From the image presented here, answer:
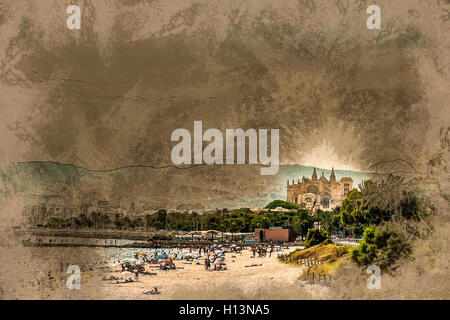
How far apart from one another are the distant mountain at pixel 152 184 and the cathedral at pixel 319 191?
0.81 metres

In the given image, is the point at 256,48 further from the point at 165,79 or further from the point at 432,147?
the point at 432,147

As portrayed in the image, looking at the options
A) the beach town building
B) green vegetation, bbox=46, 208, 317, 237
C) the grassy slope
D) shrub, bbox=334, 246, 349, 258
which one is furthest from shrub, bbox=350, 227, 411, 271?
the beach town building

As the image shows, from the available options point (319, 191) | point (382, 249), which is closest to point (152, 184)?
point (382, 249)

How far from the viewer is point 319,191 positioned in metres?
41.9

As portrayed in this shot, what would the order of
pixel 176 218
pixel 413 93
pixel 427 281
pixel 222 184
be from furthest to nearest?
pixel 176 218 → pixel 222 184 → pixel 413 93 → pixel 427 281

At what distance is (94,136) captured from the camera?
24.6 m

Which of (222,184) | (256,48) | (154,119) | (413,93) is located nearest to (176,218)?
(222,184)

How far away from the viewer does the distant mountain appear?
80.2 ft

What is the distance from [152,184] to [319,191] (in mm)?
18784

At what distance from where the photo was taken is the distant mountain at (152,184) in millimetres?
24438

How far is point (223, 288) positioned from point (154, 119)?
8253 millimetres

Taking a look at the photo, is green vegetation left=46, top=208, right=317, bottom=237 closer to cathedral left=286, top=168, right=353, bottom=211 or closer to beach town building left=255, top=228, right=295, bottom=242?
beach town building left=255, top=228, right=295, bottom=242

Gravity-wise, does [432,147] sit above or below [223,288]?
above

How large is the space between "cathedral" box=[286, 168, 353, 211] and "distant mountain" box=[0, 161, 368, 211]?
814 millimetres
